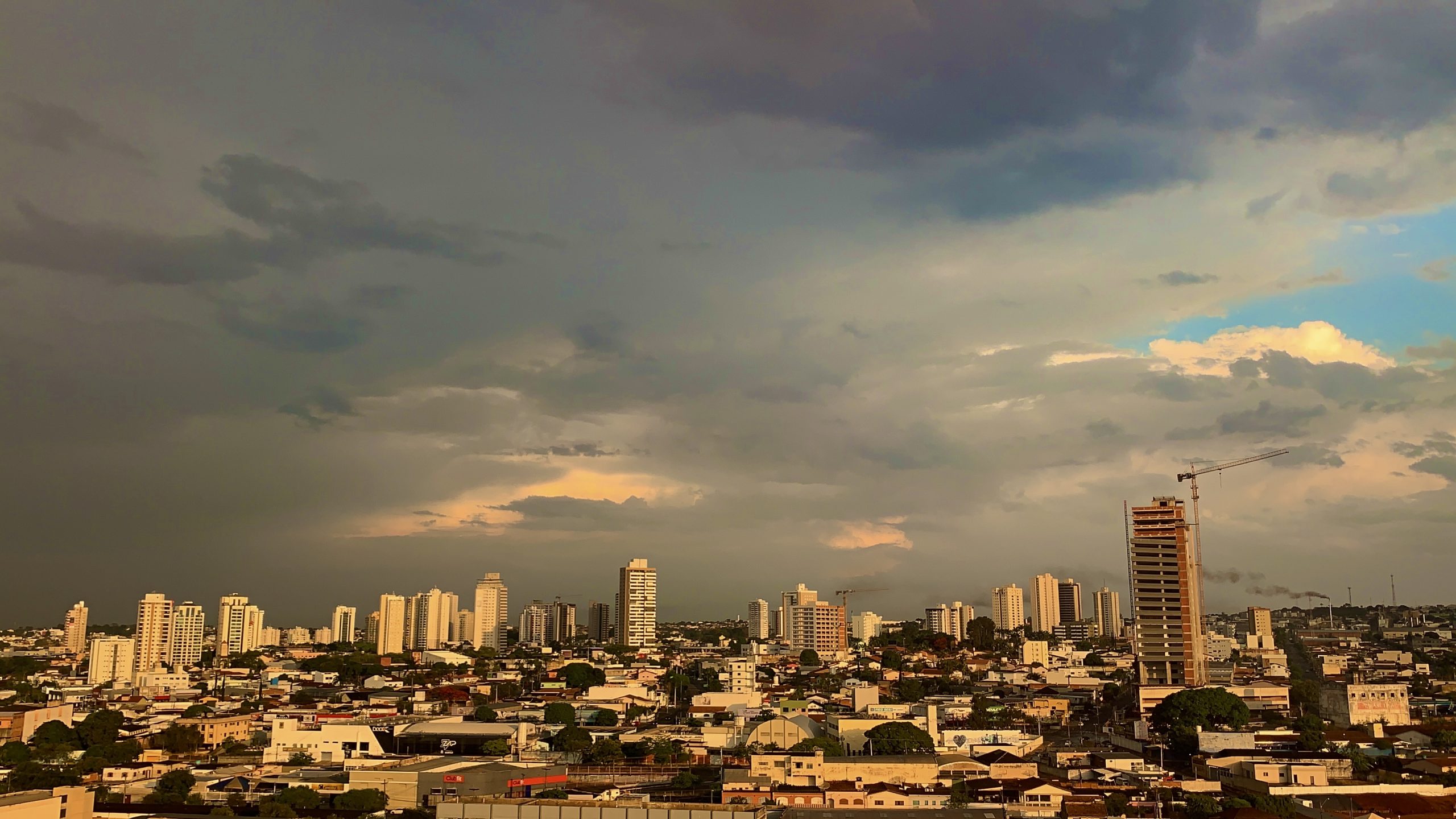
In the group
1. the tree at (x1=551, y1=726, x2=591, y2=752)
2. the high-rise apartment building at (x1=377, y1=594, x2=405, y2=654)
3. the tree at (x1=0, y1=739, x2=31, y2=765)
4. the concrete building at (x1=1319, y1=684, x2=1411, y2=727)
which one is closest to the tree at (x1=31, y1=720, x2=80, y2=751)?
the tree at (x1=0, y1=739, x2=31, y2=765)

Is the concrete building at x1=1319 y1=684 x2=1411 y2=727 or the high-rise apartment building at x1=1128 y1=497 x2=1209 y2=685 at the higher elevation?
the high-rise apartment building at x1=1128 y1=497 x2=1209 y2=685

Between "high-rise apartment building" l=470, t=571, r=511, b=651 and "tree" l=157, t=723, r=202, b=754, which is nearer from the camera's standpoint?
"tree" l=157, t=723, r=202, b=754

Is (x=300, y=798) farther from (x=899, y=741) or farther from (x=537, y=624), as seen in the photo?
(x=537, y=624)

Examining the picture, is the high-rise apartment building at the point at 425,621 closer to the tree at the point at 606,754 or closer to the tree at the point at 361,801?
the tree at the point at 606,754

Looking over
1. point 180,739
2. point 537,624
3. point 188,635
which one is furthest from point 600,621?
point 180,739

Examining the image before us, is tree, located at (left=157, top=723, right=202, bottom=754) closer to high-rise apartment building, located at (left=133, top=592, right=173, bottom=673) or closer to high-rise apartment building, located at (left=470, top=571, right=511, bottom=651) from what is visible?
high-rise apartment building, located at (left=133, top=592, right=173, bottom=673)

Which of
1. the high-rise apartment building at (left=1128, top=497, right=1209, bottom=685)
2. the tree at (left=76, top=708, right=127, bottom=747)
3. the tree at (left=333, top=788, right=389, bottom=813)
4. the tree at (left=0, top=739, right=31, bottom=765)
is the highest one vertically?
the high-rise apartment building at (left=1128, top=497, right=1209, bottom=685)

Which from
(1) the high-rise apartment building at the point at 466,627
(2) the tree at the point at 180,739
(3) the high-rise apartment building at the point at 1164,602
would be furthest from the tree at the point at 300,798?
(1) the high-rise apartment building at the point at 466,627

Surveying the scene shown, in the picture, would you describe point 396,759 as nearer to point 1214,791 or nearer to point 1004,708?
point 1214,791
